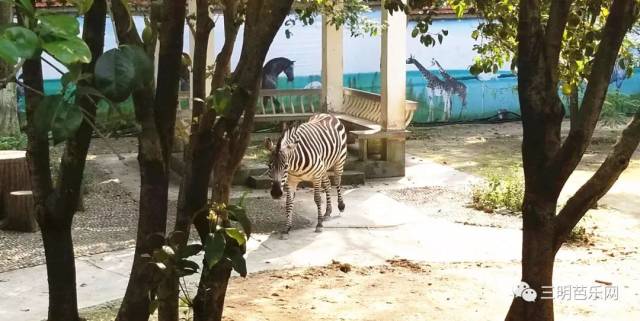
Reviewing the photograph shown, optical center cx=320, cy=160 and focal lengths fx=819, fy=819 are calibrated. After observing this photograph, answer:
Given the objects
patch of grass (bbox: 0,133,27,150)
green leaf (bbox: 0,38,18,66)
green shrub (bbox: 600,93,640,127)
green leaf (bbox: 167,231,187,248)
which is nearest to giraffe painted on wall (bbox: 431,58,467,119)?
green shrub (bbox: 600,93,640,127)

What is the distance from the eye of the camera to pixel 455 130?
1842 cm

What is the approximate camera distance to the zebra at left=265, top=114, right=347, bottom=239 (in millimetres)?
8914

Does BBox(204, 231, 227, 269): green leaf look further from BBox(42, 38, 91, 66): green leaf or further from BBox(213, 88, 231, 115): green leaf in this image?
BBox(42, 38, 91, 66): green leaf

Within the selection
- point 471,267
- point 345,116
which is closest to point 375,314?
point 471,267

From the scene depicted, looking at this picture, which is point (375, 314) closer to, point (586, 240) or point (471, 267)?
point (471, 267)

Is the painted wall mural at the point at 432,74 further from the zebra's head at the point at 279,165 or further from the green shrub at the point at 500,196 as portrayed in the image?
the zebra's head at the point at 279,165

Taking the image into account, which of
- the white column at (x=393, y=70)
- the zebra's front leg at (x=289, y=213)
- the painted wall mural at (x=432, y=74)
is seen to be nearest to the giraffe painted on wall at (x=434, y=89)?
the painted wall mural at (x=432, y=74)

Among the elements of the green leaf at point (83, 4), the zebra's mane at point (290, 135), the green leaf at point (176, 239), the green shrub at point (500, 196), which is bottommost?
the green shrub at point (500, 196)

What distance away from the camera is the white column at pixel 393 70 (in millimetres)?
11922

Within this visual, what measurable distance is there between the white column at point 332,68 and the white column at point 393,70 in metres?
1.92

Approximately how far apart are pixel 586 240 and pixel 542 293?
4.61 meters

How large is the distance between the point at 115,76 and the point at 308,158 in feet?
25.5

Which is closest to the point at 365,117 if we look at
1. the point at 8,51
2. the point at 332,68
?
the point at 332,68

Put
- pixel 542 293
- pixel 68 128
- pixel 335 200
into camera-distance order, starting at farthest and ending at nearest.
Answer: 1. pixel 335 200
2. pixel 542 293
3. pixel 68 128
